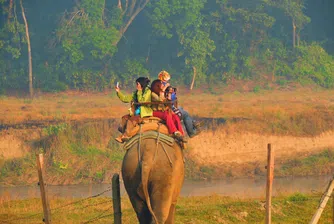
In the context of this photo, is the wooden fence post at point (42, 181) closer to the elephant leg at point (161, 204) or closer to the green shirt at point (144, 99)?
the green shirt at point (144, 99)

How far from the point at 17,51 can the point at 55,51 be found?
2.37 meters

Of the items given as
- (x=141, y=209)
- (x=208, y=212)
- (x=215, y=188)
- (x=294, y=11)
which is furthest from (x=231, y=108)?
(x=141, y=209)

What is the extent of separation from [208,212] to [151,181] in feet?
15.0

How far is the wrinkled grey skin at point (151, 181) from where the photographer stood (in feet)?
37.1

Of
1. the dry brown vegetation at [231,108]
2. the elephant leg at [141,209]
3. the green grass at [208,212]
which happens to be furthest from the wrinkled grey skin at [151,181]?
the dry brown vegetation at [231,108]

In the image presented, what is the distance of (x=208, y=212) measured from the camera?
1570 centimetres

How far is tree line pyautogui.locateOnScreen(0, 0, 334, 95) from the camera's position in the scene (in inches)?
1871

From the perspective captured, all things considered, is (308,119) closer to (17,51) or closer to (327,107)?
(327,107)

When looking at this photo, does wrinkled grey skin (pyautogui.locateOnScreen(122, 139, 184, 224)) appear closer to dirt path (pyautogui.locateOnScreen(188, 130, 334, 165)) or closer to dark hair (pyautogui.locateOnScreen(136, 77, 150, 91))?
dark hair (pyautogui.locateOnScreen(136, 77, 150, 91))

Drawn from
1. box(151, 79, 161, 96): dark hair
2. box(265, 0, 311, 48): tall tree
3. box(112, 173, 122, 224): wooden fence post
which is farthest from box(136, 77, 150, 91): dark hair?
box(265, 0, 311, 48): tall tree

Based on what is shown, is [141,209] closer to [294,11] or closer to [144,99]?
[144,99]

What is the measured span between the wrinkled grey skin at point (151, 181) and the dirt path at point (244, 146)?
18642mm

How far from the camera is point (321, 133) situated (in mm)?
33156

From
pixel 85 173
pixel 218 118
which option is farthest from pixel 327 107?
pixel 85 173
